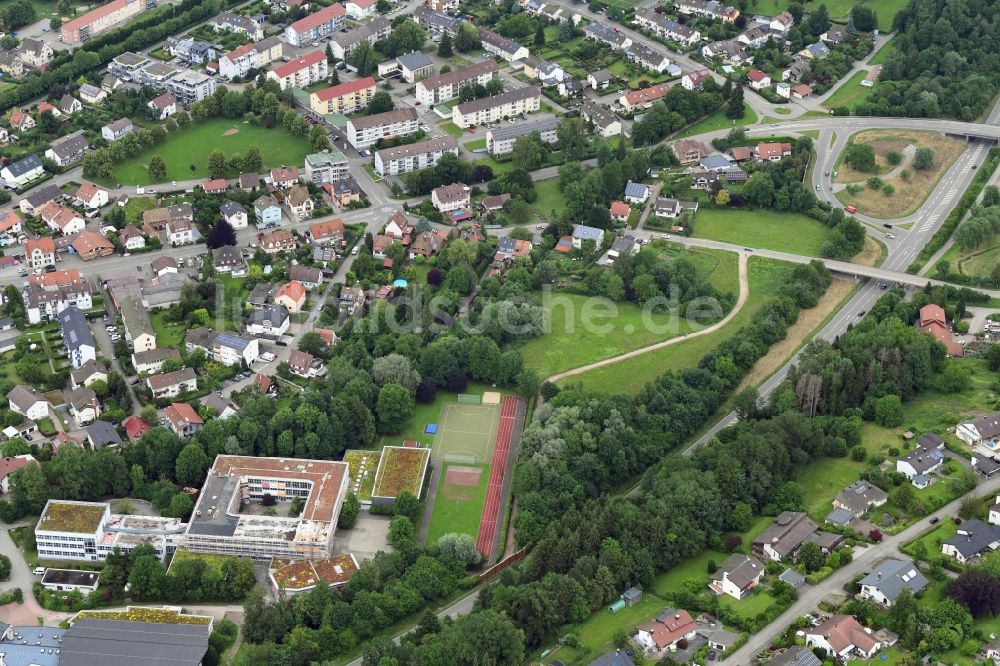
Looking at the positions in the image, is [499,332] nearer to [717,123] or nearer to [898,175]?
[717,123]

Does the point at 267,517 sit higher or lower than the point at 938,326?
lower

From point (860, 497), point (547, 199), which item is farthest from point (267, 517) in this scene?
point (547, 199)

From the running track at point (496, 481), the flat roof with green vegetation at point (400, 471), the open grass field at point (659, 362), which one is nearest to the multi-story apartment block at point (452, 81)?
the open grass field at point (659, 362)

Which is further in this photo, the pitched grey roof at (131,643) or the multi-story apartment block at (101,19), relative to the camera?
the multi-story apartment block at (101,19)

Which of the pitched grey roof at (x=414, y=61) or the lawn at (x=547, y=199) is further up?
the pitched grey roof at (x=414, y=61)

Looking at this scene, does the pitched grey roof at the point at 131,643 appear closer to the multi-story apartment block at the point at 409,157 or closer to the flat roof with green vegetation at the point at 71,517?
the flat roof with green vegetation at the point at 71,517

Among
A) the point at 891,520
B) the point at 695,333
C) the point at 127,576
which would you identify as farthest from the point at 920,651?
the point at 127,576
